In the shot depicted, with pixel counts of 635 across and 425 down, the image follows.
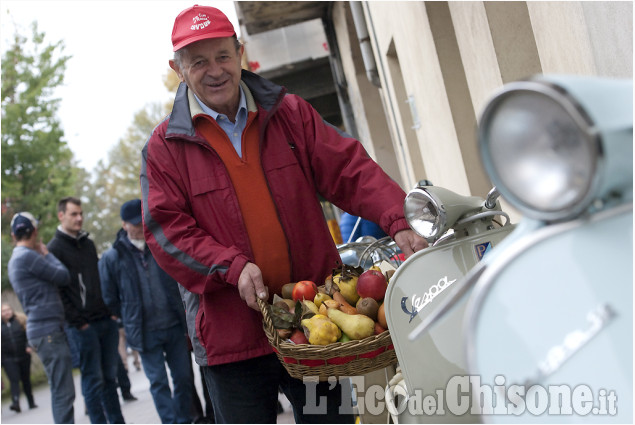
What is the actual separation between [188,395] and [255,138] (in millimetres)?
4278

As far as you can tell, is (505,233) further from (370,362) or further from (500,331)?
(500,331)

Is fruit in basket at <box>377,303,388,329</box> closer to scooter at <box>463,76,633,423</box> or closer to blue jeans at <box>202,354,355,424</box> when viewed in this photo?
blue jeans at <box>202,354,355,424</box>

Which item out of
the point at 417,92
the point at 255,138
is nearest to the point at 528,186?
the point at 255,138

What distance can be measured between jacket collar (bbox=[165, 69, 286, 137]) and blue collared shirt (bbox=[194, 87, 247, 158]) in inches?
1.3

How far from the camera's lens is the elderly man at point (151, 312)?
664cm

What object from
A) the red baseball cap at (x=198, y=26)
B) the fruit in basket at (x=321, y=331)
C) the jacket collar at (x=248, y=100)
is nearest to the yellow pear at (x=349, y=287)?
the fruit in basket at (x=321, y=331)

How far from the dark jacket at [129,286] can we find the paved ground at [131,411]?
49.1 inches

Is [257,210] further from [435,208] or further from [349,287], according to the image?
[435,208]

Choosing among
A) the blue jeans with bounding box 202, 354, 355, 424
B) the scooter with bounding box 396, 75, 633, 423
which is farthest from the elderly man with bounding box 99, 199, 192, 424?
the scooter with bounding box 396, 75, 633, 423

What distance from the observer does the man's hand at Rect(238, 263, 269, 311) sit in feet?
8.61

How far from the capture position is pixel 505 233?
2389mm

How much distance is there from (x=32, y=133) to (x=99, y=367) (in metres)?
15.0

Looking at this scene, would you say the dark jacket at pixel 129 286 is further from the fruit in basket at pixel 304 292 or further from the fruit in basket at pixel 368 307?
the fruit in basket at pixel 368 307

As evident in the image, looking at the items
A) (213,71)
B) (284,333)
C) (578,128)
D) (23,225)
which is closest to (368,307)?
(284,333)
